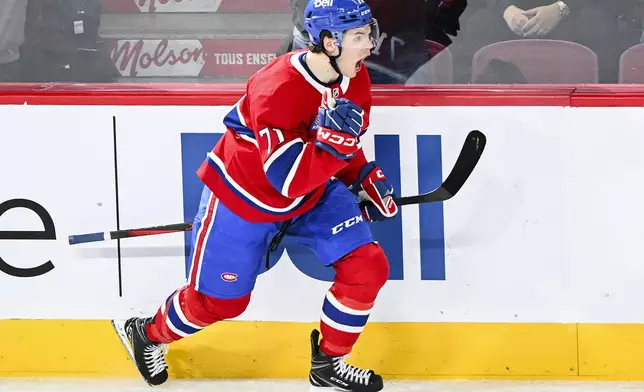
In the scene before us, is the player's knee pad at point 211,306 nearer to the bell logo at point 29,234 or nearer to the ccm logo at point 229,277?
the ccm logo at point 229,277

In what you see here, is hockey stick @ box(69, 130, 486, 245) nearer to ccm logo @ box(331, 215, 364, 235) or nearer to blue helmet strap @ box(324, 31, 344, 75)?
ccm logo @ box(331, 215, 364, 235)

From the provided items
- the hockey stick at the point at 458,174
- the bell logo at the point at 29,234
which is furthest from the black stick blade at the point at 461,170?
the bell logo at the point at 29,234

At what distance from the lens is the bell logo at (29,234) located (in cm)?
337

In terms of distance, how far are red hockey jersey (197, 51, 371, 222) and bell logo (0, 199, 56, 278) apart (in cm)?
63

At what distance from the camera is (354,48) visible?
2.83 m

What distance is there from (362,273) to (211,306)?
0.44 meters

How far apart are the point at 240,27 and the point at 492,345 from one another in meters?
1.23

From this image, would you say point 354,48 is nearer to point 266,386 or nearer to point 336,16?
point 336,16

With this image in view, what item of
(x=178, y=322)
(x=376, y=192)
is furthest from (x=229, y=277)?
(x=376, y=192)

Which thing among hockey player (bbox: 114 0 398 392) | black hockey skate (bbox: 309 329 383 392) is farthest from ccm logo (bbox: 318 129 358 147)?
black hockey skate (bbox: 309 329 383 392)

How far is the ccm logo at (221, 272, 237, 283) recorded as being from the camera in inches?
120

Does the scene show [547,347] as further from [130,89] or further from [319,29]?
[130,89]

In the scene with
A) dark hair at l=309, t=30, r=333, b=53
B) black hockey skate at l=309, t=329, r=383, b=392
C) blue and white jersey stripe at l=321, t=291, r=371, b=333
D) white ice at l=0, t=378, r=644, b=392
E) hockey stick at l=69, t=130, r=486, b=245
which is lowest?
white ice at l=0, t=378, r=644, b=392

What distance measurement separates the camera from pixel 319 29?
2.83 m
